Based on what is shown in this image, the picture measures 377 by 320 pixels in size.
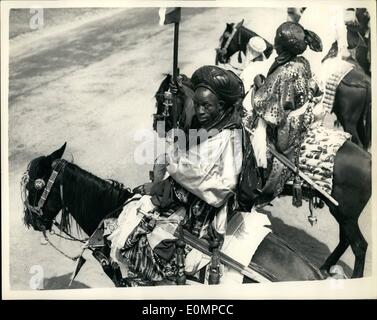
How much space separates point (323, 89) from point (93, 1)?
1569mm

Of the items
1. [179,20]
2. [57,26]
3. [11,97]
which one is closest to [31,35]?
[57,26]

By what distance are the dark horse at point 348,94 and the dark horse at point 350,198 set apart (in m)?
0.10

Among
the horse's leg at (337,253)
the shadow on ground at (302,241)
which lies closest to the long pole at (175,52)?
the shadow on ground at (302,241)

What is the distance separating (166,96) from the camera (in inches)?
150

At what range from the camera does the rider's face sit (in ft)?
12.3

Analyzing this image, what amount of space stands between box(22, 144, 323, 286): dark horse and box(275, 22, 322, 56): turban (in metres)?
1.17

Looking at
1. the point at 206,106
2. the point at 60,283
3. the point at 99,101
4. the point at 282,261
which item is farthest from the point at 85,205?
the point at 282,261

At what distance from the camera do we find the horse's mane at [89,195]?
3.81m

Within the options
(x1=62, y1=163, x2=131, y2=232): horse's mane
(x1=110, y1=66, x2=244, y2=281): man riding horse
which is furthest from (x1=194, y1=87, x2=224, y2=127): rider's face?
(x1=62, y1=163, x2=131, y2=232): horse's mane

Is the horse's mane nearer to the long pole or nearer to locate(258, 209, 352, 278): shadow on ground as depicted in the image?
the long pole

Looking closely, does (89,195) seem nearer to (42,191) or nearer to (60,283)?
(42,191)

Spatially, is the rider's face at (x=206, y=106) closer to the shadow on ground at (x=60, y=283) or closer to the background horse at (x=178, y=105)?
the background horse at (x=178, y=105)

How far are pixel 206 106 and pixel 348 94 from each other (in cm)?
91

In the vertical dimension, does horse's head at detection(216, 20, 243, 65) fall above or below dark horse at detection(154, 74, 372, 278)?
above
